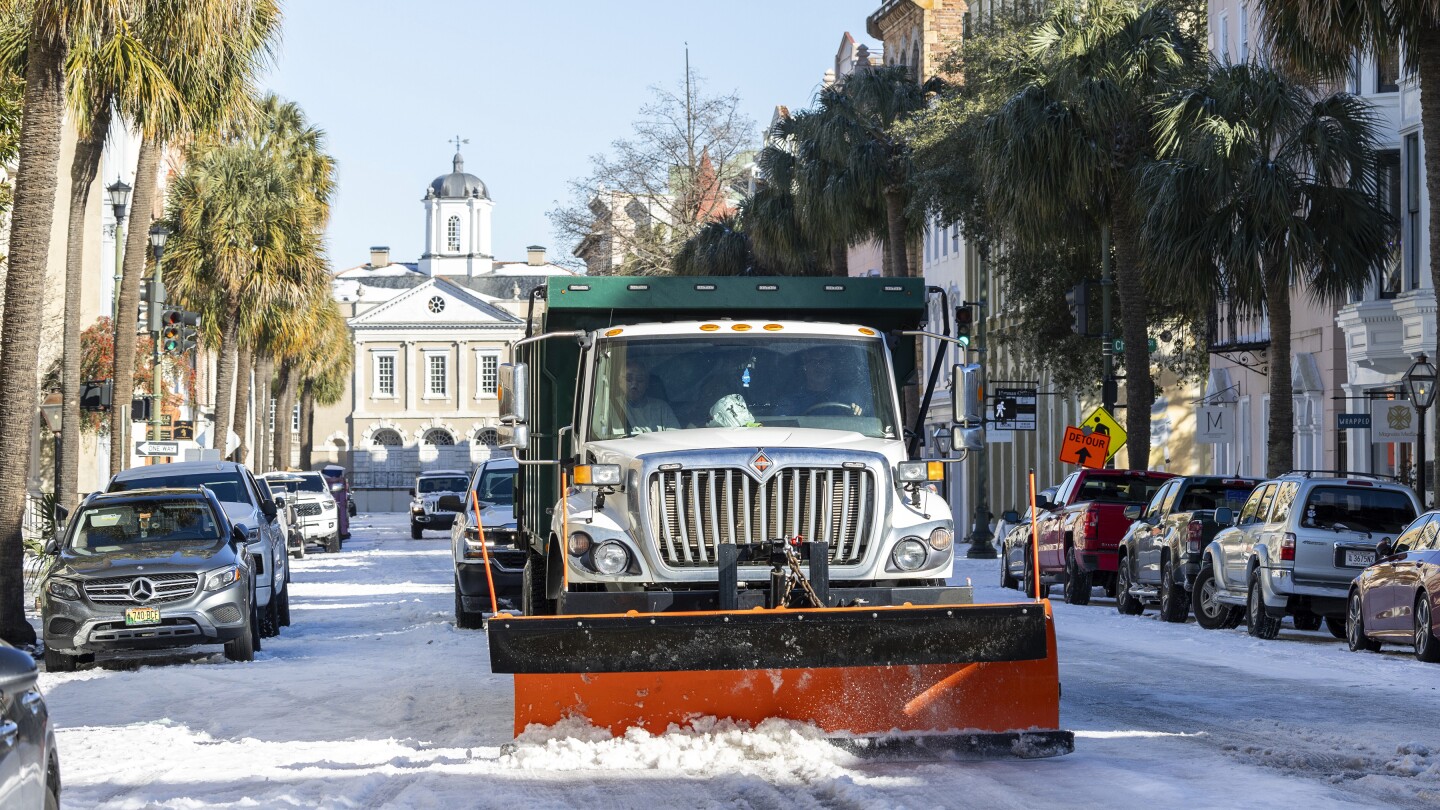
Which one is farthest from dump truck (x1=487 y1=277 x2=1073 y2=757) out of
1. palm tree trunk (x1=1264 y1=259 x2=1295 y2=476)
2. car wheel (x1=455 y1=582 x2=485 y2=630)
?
palm tree trunk (x1=1264 y1=259 x2=1295 y2=476)

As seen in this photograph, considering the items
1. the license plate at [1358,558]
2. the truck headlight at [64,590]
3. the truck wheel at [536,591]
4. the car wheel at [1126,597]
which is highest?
the truck wheel at [536,591]

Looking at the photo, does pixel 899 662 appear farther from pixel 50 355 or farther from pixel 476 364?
pixel 476 364

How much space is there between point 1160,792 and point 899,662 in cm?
161

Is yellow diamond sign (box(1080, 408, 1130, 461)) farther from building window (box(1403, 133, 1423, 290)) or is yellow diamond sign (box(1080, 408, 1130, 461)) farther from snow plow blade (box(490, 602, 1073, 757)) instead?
snow plow blade (box(490, 602, 1073, 757))

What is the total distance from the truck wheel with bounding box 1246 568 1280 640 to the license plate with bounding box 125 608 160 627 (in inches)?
426

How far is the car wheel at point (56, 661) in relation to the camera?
18.0m

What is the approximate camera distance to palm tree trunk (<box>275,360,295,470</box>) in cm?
7206

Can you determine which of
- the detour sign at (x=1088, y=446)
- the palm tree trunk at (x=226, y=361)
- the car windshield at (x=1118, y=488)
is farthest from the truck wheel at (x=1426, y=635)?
the palm tree trunk at (x=226, y=361)

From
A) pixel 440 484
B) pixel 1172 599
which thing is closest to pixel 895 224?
pixel 440 484

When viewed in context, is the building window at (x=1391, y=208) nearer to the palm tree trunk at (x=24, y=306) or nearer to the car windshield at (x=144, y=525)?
the car windshield at (x=144, y=525)

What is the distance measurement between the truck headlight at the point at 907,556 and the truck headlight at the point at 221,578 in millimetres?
8589

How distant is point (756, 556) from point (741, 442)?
2.56ft

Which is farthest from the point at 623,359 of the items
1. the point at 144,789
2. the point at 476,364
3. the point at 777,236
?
the point at 476,364

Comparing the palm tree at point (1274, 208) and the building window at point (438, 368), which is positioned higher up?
the building window at point (438, 368)
